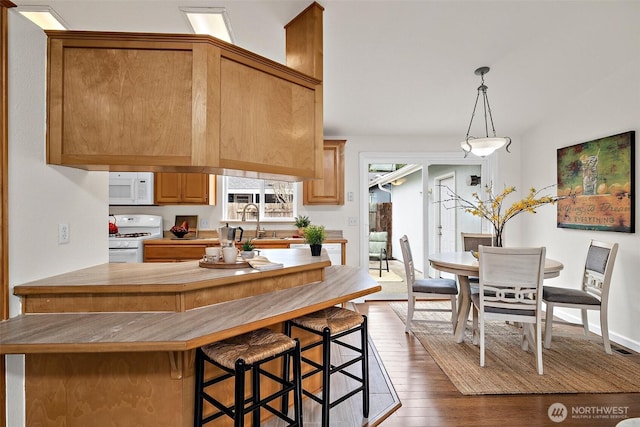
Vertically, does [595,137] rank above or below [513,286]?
above

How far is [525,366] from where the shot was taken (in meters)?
2.88

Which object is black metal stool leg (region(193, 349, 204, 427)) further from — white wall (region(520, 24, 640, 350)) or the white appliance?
white wall (region(520, 24, 640, 350))

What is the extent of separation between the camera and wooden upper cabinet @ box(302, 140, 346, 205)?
4883 millimetres

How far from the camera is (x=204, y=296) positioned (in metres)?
1.78

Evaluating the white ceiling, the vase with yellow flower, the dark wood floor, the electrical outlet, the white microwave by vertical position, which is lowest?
the dark wood floor

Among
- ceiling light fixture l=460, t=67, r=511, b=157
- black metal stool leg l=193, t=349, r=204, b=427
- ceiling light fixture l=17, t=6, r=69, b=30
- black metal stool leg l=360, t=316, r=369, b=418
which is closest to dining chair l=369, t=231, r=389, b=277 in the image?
ceiling light fixture l=460, t=67, r=511, b=157

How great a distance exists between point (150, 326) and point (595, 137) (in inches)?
172

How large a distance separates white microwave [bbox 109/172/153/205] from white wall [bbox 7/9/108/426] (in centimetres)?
276

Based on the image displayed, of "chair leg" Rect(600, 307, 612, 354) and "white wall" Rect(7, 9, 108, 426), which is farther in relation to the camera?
"chair leg" Rect(600, 307, 612, 354)

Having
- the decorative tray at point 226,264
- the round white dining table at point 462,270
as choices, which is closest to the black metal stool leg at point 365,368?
the decorative tray at point 226,264

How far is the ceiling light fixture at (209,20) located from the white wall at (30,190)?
1215 mm

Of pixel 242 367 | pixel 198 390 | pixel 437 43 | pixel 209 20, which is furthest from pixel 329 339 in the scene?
pixel 437 43

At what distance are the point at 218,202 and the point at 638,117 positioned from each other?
4.78 meters

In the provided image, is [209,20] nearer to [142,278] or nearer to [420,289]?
[142,278]
